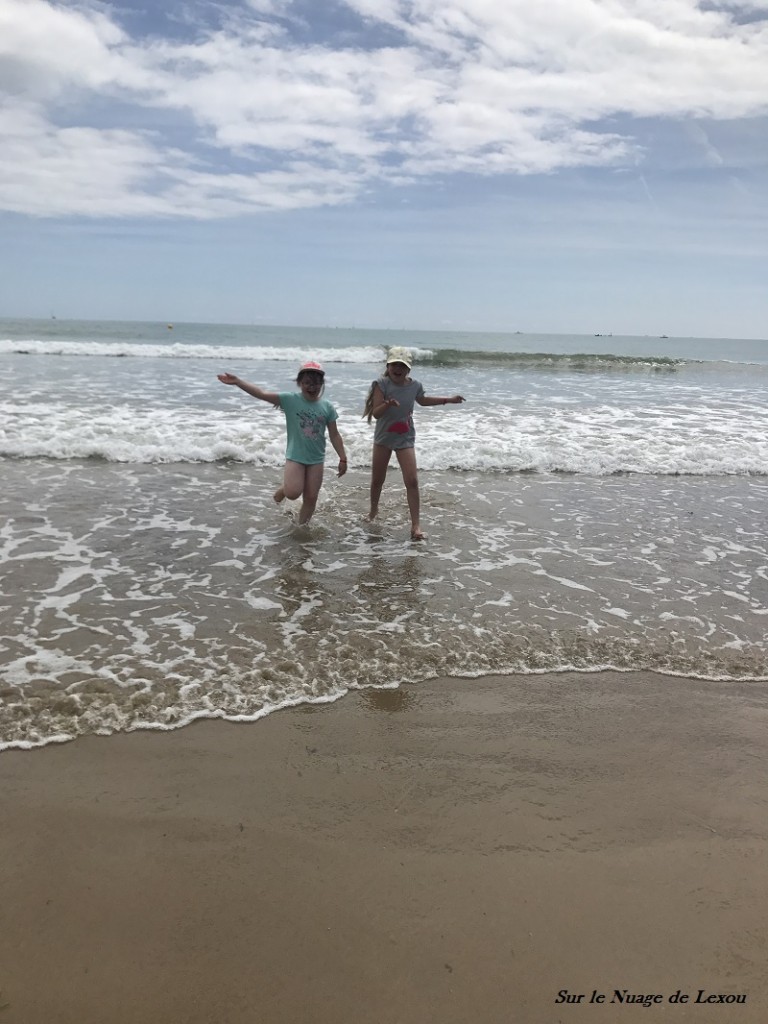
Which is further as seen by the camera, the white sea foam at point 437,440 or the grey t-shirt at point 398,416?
the white sea foam at point 437,440

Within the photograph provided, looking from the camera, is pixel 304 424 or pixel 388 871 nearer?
Result: pixel 388 871

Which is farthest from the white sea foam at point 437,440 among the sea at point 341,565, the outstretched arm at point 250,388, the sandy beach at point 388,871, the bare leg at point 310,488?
the sandy beach at point 388,871

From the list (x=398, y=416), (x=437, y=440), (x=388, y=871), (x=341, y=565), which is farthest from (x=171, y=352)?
(x=388, y=871)

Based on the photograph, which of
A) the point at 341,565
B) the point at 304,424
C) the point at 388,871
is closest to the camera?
the point at 388,871

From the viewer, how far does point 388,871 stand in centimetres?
243

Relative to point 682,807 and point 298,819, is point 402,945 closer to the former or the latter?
point 298,819

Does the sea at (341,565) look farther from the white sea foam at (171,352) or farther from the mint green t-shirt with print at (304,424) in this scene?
the white sea foam at (171,352)

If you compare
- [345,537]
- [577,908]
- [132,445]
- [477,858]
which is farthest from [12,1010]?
[132,445]

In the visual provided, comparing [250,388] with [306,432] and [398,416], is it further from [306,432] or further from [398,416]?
[398,416]

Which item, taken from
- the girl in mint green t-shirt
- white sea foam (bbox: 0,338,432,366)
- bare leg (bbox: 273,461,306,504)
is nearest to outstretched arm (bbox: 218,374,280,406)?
the girl in mint green t-shirt

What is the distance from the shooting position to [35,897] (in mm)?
Answer: 2246

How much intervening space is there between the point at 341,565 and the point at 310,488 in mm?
1229

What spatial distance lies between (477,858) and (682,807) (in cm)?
98

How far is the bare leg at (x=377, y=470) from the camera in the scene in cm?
682
